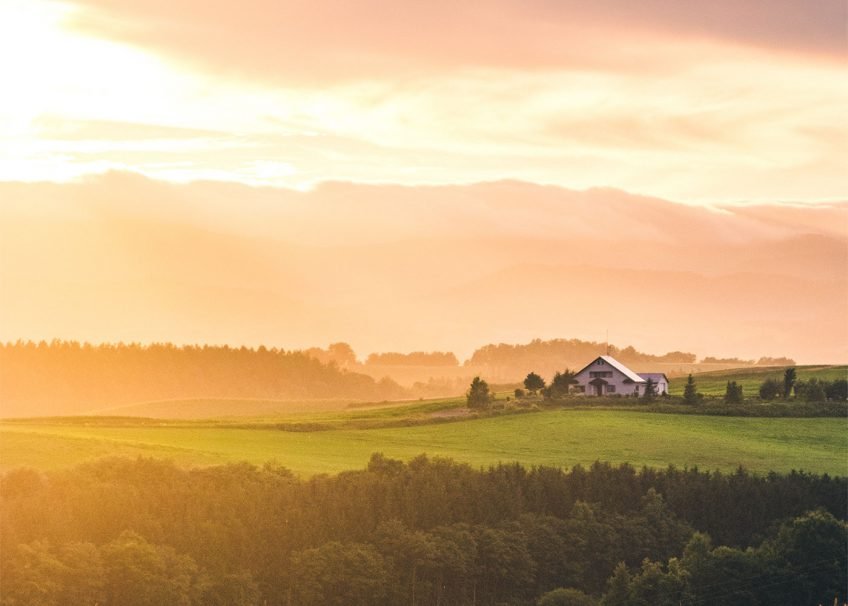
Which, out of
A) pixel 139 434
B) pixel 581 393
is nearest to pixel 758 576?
pixel 139 434

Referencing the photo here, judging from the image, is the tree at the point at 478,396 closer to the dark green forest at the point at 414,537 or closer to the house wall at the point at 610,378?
the house wall at the point at 610,378

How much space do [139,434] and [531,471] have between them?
34478 mm

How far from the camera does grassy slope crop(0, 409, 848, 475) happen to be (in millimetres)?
104562

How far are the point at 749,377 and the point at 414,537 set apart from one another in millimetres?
91561

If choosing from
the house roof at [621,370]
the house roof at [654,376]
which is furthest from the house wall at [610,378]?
the house roof at [654,376]

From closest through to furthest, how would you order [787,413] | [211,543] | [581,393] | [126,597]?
1. [126,597]
2. [211,543]
3. [787,413]
4. [581,393]

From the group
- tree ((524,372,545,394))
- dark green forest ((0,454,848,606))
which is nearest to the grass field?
tree ((524,372,545,394))

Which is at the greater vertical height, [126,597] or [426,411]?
[426,411]

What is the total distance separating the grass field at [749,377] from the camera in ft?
512

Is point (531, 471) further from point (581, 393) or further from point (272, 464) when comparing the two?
point (581, 393)

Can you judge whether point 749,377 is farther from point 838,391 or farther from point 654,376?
point 838,391

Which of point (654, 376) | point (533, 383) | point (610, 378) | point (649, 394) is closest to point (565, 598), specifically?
point (649, 394)

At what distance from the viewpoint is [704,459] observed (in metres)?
115

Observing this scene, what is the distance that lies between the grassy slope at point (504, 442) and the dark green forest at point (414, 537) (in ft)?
27.4
